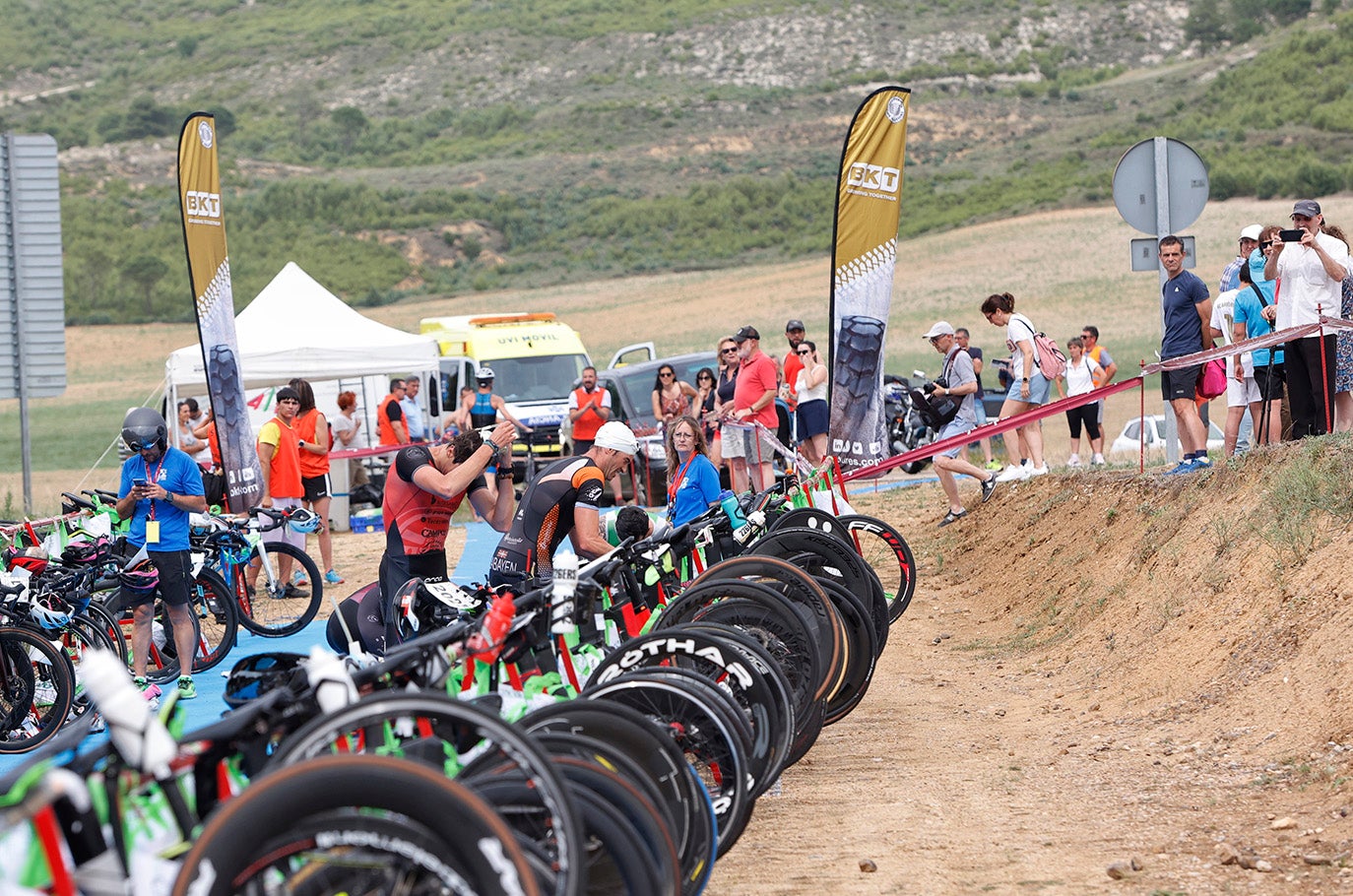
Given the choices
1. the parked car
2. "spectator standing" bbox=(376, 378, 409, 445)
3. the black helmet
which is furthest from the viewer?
the parked car

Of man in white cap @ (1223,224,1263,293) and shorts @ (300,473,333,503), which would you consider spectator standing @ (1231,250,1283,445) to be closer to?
man in white cap @ (1223,224,1263,293)

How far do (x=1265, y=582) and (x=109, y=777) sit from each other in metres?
6.68

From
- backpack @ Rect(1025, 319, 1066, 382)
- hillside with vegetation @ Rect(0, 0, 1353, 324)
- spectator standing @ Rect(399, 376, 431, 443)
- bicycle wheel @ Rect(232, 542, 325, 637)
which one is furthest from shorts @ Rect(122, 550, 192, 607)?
hillside with vegetation @ Rect(0, 0, 1353, 324)

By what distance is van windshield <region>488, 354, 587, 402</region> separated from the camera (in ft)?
83.3

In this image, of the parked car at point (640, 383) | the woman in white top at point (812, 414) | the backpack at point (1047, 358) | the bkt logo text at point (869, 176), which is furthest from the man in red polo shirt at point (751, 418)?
the parked car at point (640, 383)

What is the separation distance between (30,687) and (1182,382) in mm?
7901

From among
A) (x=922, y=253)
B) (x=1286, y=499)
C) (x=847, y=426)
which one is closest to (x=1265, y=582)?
(x=1286, y=499)

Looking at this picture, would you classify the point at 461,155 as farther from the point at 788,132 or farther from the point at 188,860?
the point at 188,860

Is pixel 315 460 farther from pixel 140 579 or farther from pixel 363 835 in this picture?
pixel 363 835

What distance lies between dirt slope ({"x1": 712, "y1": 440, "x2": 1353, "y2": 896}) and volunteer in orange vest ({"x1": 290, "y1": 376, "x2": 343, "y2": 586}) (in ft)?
19.2

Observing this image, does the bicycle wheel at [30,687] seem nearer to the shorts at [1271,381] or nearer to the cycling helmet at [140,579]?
the cycling helmet at [140,579]

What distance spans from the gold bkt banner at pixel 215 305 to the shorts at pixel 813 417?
16.9ft

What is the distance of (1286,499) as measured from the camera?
9031 millimetres

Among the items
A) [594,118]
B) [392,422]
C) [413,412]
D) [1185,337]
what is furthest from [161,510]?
[594,118]
